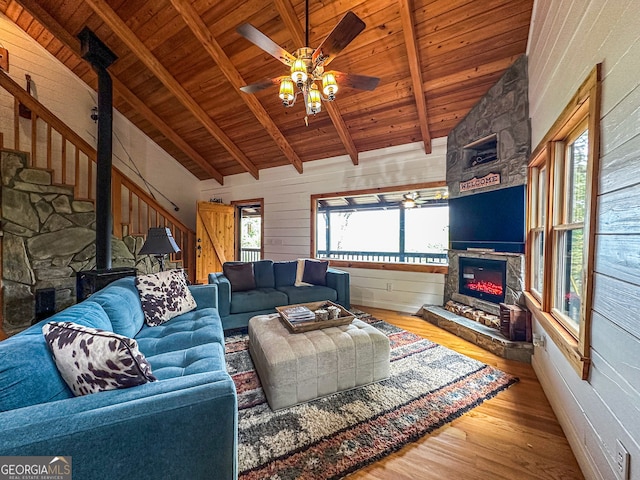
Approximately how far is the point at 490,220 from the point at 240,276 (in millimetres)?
3284

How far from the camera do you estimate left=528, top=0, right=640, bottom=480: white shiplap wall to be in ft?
3.47

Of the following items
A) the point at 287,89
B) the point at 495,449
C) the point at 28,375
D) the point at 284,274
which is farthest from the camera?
the point at 284,274

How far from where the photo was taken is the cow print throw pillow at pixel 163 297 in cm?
246

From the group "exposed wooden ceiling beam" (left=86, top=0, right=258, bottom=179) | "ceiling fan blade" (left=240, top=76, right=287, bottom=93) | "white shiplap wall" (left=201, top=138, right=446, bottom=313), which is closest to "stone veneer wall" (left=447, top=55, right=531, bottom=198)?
"white shiplap wall" (left=201, top=138, right=446, bottom=313)

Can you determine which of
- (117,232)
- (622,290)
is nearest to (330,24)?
(622,290)

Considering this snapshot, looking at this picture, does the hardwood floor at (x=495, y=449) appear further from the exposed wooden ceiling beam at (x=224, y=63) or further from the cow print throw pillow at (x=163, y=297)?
the exposed wooden ceiling beam at (x=224, y=63)

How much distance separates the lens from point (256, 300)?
3562 millimetres

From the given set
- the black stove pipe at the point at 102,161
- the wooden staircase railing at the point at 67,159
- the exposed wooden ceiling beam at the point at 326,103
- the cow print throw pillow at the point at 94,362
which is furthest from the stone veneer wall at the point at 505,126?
the wooden staircase railing at the point at 67,159

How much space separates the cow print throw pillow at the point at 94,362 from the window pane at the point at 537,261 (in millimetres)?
Answer: 3265

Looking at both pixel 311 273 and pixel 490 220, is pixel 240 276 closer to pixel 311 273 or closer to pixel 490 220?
pixel 311 273

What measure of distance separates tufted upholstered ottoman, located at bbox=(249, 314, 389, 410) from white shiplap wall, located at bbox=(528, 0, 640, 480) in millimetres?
1217

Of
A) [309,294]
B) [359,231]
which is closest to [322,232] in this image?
[359,231]

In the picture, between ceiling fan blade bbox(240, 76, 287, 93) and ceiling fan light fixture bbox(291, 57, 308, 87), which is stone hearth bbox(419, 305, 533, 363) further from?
→ ceiling fan blade bbox(240, 76, 287, 93)

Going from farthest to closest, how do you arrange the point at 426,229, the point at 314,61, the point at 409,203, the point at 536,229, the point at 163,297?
1. the point at 426,229
2. the point at 409,203
3. the point at 536,229
4. the point at 163,297
5. the point at 314,61
